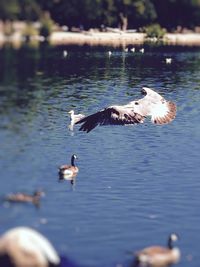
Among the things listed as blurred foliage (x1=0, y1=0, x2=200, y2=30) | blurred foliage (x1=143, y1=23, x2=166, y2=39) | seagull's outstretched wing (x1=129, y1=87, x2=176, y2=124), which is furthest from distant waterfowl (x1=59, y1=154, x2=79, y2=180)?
blurred foliage (x1=143, y1=23, x2=166, y2=39)

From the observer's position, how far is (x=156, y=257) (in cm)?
2655

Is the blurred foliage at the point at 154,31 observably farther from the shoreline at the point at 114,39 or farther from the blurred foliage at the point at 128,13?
the blurred foliage at the point at 128,13

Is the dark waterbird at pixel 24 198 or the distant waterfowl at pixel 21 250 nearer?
the distant waterfowl at pixel 21 250

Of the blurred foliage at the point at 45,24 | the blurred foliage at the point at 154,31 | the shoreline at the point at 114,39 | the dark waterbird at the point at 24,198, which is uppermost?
the blurred foliage at the point at 45,24

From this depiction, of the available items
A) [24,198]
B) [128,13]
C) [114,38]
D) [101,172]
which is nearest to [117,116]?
[24,198]

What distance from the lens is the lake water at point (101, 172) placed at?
2992 cm

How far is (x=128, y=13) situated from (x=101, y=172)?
136 metres

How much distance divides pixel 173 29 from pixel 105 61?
76.6m

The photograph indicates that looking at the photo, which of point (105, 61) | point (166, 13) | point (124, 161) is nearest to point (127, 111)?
point (124, 161)

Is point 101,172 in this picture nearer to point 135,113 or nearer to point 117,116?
point 135,113

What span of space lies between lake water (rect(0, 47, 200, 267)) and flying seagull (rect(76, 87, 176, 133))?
5.74 m

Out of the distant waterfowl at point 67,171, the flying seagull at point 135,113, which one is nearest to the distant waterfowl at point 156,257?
the flying seagull at point 135,113

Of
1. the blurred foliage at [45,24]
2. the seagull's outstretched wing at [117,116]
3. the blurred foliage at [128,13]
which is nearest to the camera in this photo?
the seagull's outstretched wing at [117,116]

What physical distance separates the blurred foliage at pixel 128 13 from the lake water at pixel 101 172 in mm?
73044
